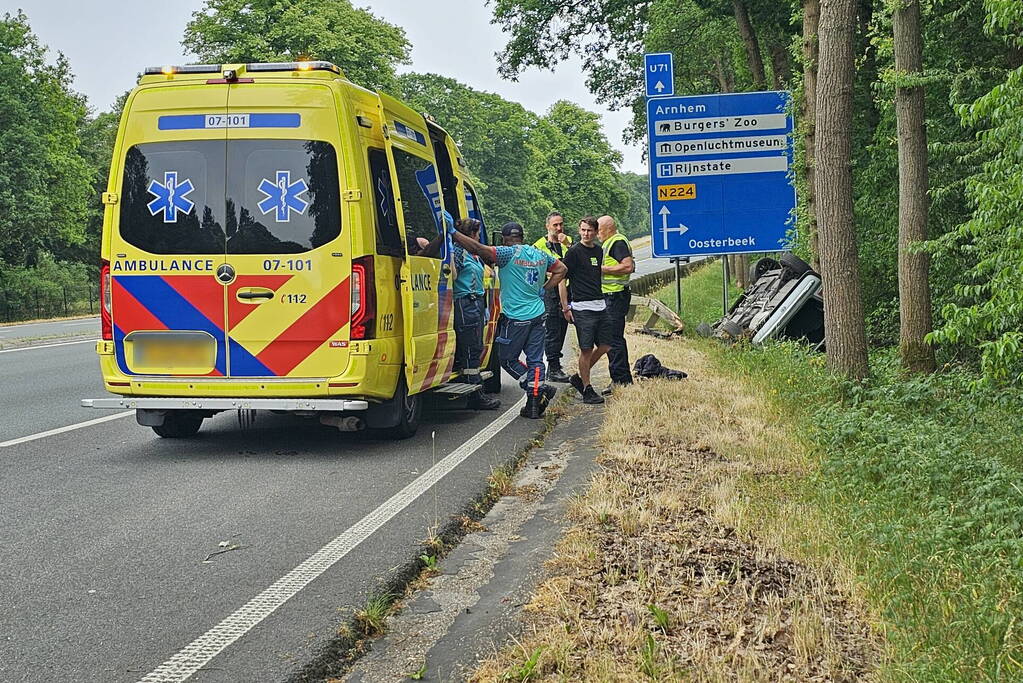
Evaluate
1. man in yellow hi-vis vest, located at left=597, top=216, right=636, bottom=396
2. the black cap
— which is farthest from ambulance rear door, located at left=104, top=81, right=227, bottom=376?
man in yellow hi-vis vest, located at left=597, top=216, right=636, bottom=396

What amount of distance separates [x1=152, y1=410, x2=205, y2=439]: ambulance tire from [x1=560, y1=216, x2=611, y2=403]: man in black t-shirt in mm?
3857

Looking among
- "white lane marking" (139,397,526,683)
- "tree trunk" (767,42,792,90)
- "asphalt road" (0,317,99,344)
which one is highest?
"tree trunk" (767,42,792,90)

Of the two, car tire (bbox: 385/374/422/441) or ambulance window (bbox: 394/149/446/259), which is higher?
ambulance window (bbox: 394/149/446/259)

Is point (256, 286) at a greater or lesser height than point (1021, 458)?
greater

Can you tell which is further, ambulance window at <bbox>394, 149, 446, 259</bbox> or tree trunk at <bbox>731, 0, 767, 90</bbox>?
tree trunk at <bbox>731, 0, 767, 90</bbox>

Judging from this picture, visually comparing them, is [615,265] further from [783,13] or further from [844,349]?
[783,13]

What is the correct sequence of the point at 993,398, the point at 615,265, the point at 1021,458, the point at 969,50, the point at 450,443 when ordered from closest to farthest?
1. the point at 1021,458
2. the point at 450,443
3. the point at 993,398
4. the point at 615,265
5. the point at 969,50

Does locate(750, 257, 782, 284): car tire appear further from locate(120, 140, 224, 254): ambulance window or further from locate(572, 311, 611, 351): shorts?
locate(120, 140, 224, 254): ambulance window

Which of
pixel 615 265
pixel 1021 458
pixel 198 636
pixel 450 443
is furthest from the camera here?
pixel 615 265

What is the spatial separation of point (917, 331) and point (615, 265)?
3929mm

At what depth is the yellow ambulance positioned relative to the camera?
27.9 ft

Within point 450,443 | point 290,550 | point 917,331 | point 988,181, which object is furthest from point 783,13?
point 290,550

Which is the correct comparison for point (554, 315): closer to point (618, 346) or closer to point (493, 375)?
point (493, 375)

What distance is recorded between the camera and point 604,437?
8.89 metres
